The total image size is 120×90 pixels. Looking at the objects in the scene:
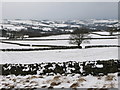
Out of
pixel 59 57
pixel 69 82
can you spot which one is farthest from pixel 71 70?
pixel 59 57

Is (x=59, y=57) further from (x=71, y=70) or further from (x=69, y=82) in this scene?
(x=69, y=82)

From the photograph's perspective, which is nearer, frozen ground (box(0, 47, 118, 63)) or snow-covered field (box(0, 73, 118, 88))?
snow-covered field (box(0, 73, 118, 88))

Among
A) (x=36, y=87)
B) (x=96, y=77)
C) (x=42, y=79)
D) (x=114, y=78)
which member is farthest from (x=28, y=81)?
(x=114, y=78)

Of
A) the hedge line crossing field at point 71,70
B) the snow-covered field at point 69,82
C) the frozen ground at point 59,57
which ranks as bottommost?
the frozen ground at point 59,57

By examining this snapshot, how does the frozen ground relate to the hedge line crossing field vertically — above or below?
below

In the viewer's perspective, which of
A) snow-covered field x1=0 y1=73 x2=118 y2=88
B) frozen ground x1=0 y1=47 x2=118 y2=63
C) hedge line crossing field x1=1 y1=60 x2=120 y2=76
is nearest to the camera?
snow-covered field x1=0 y1=73 x2=118 y2=88

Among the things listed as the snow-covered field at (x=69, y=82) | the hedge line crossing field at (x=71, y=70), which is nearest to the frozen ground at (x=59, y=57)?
the hedge line crossing field at (x=71, y=70)

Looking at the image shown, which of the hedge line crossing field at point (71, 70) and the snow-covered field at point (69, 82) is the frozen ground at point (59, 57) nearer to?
the hedge line crossing field at point (71, 70)

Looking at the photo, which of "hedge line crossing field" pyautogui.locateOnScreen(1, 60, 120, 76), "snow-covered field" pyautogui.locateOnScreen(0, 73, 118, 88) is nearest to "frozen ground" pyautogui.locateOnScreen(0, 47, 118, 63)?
"hedge line crossing field" pyautogui.locateOnScreen(1, 60, 120, 76)

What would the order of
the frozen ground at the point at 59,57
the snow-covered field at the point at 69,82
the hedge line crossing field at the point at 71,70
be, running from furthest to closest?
the frozen ground at the point at 59,57 < the hedge line crossing field at the point at 71,70 < the snow-covered field at the point at 69,82

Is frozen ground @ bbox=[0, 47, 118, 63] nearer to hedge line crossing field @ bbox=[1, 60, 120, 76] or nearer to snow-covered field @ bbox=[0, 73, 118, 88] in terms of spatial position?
hedge line crossing field @ bbox=[1, 60, 120, 76]

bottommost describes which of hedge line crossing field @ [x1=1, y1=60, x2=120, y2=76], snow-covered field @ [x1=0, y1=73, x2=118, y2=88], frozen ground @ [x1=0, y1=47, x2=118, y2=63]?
frozen ground @ [x1=0, y1=47, x2=118, y2=63]

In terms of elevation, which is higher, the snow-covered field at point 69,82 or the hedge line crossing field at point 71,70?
the snow-covered field at point 69,82

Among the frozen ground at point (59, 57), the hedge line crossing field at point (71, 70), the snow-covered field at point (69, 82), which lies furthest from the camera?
the frozen ground at point (59, 57)
